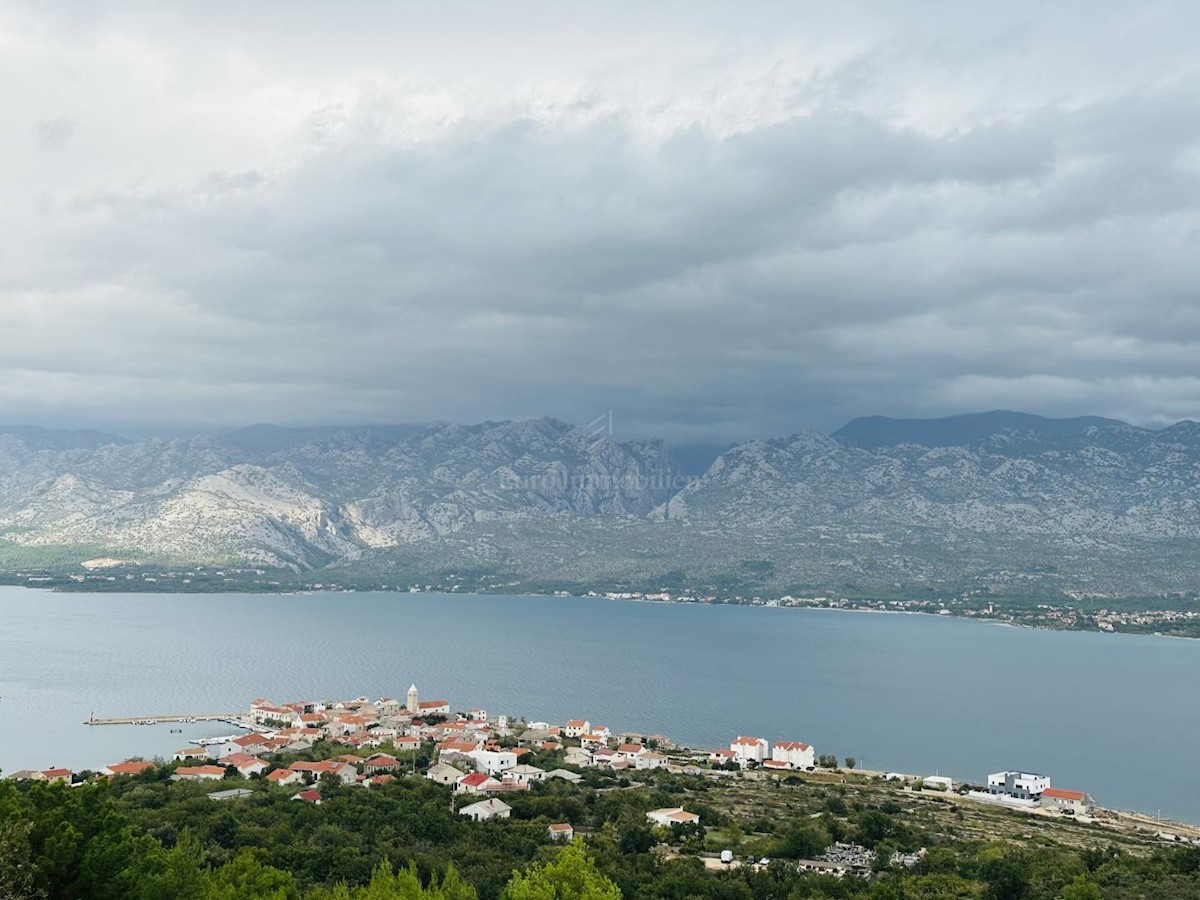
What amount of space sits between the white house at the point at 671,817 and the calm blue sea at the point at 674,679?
28855 mm

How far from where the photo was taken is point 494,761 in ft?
164

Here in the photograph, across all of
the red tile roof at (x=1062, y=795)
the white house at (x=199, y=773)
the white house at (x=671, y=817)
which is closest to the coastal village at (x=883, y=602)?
the red tile roof at (x=1062, y=795)

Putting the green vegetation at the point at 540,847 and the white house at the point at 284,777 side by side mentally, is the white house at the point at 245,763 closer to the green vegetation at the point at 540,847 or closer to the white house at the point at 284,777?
the white house at the point at 284,777

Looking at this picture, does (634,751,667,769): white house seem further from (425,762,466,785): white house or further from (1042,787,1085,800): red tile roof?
(1042,787,1085,800): red tile roof

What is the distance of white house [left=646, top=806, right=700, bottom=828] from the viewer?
1489 inches

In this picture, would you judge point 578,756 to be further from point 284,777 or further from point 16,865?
point 16,865

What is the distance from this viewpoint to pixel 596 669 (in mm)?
103125

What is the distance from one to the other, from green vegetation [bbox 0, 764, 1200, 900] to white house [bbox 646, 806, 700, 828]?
1.50 feet

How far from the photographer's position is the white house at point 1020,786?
51.9m

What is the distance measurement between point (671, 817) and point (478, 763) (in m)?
15.0

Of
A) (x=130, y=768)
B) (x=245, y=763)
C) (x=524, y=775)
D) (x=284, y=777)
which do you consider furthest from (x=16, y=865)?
(x=245, y=763)

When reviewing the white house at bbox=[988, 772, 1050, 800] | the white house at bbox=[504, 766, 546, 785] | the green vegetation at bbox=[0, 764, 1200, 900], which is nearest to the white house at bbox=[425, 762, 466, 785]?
the green vegetation at bbox=[0, 764, 1200, 900]

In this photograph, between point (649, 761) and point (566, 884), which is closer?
point (566, 884)

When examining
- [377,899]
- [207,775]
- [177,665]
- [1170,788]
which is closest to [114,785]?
[207,775]
